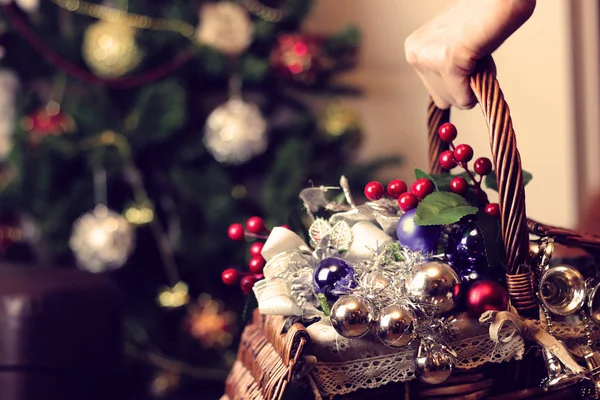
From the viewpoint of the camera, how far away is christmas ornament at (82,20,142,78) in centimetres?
163

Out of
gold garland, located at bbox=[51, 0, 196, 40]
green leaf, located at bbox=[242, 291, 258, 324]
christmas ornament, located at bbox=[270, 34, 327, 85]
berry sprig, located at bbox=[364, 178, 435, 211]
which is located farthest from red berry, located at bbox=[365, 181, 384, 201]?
gold garland, located at bbox=[51, 0, 196, 40]

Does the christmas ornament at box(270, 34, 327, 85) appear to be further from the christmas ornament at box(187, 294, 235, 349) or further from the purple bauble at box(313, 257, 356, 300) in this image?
the purple bauble at box(313, 257, 356, 300)

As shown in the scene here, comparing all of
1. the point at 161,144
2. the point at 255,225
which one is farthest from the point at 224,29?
the point at 255,225

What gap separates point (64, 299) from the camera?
1164mm

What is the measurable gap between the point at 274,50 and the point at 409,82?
513 millimetres

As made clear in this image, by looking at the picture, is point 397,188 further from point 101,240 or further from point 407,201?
point 101,240

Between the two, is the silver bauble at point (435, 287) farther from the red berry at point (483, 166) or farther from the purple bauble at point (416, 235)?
the red berry at point (483, 166)

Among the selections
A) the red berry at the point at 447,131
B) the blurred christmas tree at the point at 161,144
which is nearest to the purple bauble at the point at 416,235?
the red berry at the point at 447,131

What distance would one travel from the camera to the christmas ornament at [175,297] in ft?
5.69

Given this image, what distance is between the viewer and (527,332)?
68 centimetres

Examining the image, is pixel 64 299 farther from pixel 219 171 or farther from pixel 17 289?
pixel 219 171

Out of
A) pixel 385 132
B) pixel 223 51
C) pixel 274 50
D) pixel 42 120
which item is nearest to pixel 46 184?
pixel 42 120

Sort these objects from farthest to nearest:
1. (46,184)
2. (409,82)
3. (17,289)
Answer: (409,82) → (46,184) → (17,289)

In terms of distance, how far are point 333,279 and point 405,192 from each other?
0.15 meters
